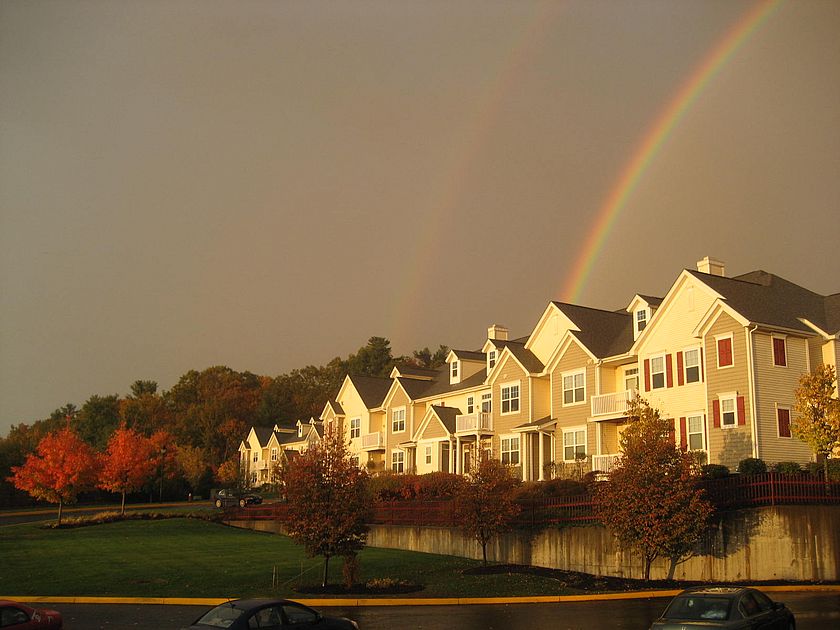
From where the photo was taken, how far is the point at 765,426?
36344mm

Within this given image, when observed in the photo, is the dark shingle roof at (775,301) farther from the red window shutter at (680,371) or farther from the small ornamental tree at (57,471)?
the small ornamental tree at (57,471)

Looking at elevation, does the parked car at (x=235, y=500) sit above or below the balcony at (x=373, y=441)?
below

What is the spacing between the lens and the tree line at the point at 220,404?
115 meters

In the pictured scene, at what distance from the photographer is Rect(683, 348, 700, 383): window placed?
3978 cm

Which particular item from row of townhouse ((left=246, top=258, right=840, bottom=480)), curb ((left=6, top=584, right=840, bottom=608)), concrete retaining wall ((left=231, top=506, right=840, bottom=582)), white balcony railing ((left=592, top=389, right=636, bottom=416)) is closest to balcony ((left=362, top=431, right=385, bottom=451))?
row of townhouse ((left=246, top=258, right=840, bottom=480))

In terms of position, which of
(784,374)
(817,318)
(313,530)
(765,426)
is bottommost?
(313,530)

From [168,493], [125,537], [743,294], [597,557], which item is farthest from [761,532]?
[168,493]

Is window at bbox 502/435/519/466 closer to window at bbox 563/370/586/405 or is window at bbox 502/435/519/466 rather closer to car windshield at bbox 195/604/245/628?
window at bbox 563/370/586/405

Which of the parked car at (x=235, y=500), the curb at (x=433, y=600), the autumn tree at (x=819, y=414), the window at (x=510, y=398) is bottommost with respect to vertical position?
the curb at (x=433, y=600)

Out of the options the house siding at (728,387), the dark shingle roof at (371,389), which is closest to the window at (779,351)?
the house siding at (728,387)

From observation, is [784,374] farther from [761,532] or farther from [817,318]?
[761,532]

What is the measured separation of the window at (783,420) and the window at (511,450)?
17497 millimetres

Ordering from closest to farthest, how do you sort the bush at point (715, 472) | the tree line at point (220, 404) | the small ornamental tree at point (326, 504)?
the small ornamental tree at point (326, 504) < the bush at point (715, 472) < the tree line at point (220, 404)

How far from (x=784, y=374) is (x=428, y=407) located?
96.0ft
